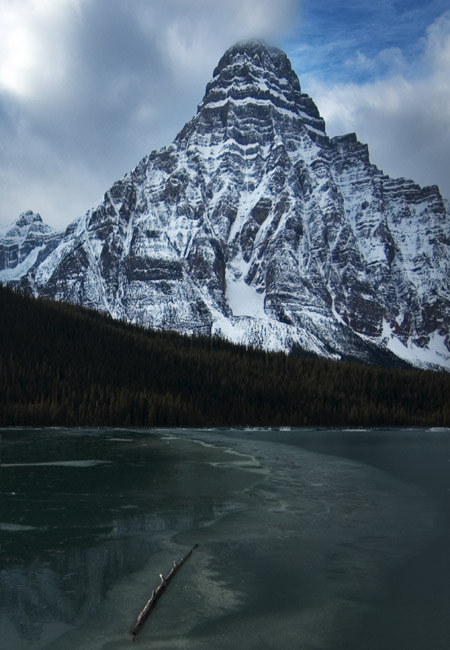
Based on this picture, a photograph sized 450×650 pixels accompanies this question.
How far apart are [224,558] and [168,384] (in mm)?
124558

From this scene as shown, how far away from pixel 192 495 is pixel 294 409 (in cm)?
10591

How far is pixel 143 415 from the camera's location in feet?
389

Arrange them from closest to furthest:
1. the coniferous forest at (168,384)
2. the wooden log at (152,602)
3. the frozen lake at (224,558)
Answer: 1. the wooden log at (152,602)
2. the frozen lake at (224,558)
3. the coniferous forest at (168,384)

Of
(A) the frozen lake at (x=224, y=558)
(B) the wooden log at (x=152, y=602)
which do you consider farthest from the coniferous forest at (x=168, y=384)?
(B) the wooden log at (x=152, y=602)

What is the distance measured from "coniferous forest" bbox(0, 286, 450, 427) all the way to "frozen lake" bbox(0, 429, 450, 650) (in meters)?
76.2

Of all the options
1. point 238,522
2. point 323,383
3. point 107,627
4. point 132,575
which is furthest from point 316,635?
point 323,383

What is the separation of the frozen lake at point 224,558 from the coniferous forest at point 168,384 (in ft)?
250

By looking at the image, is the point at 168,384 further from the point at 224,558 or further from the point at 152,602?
the point at 152,602

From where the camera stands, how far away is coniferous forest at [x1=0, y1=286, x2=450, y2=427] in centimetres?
11906

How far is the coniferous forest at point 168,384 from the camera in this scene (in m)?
119

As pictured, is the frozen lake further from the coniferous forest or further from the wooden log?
the coniferous forest

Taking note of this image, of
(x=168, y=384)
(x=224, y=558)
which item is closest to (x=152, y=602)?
(x=224, y=558)

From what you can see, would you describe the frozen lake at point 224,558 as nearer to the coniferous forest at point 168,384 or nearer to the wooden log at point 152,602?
the wooden log at point 152,602

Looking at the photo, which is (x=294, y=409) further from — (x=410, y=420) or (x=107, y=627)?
(x=107, y=627)
